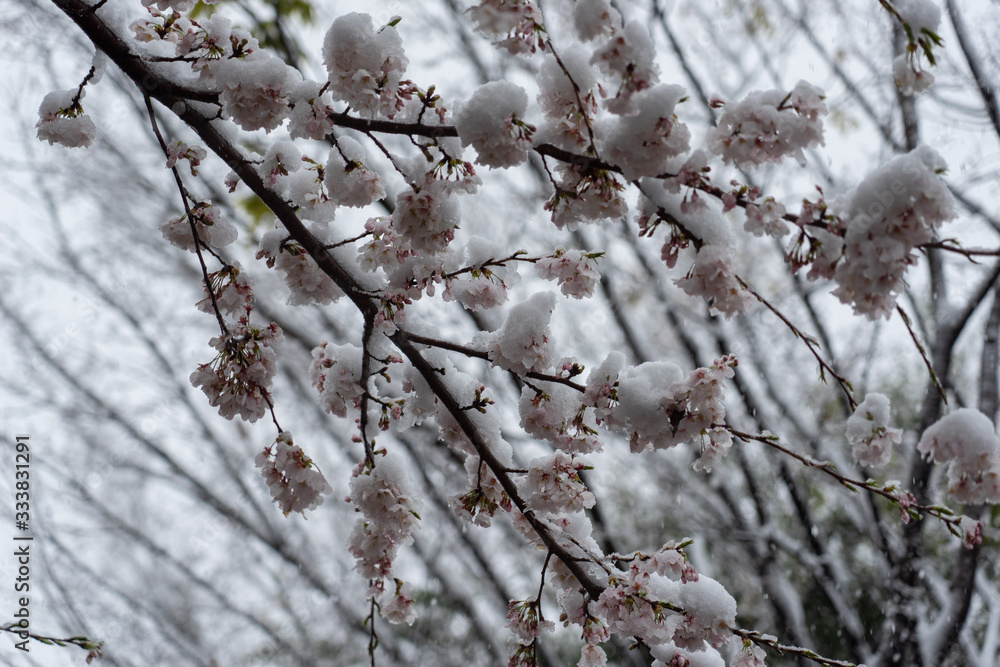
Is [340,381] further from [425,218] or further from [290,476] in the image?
[425,218]

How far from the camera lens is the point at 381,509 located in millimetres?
1618

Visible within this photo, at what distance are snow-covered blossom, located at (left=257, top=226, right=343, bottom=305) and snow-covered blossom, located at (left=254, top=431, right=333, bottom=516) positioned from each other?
41 cm

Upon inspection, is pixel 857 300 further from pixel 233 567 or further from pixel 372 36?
pixel 233 567

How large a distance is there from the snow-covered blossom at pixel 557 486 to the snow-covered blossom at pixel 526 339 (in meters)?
0.24

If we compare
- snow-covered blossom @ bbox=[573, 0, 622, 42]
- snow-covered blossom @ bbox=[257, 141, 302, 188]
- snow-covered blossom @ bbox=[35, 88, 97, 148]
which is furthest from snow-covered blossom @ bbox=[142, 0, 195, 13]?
snow-covered blossom @ bbox=[573, 0, 622, 42]

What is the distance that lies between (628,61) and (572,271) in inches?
22.6

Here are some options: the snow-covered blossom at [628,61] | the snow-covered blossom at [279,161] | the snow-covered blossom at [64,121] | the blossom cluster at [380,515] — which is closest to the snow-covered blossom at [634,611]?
the blossom cluster at [380,515]

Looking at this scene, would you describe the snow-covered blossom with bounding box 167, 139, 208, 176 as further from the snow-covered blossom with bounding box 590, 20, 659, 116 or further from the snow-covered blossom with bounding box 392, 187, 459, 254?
the snow-covered blossom with bounding box 590, 20, 659, 116

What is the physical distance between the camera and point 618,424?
1.42m

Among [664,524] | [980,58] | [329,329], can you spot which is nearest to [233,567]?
[329,329]

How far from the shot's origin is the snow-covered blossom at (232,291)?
175 cm

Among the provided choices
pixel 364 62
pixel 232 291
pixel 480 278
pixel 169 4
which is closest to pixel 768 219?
pixel 480 278

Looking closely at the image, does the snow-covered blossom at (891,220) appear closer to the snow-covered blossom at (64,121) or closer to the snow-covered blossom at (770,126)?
the snow-covered blossom at (770,126)

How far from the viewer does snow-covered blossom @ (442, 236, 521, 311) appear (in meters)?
1.63
